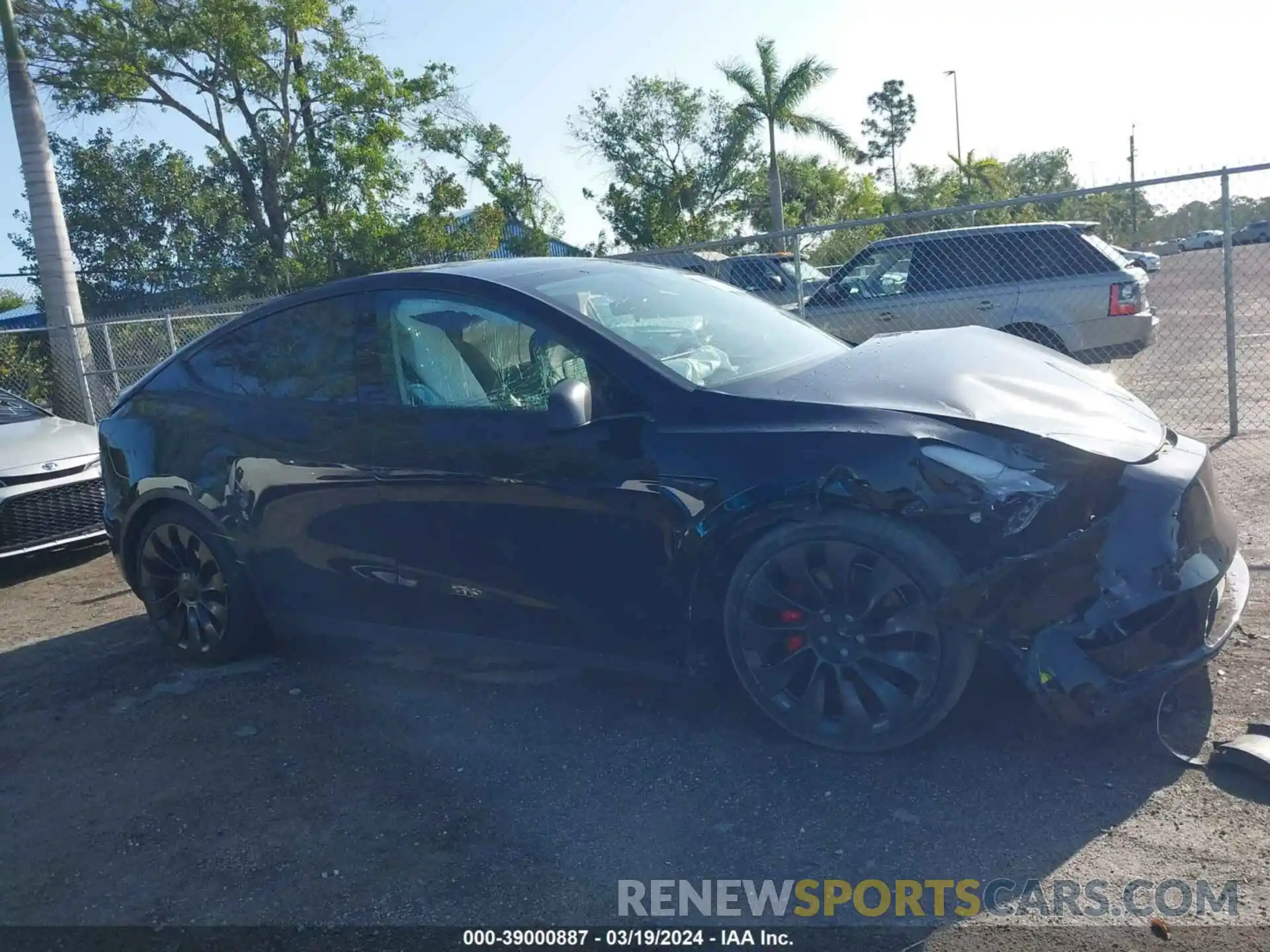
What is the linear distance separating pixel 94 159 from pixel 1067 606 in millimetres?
Answer: 29769

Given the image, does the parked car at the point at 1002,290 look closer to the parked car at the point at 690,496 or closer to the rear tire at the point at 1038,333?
the rear tire at the point at 1038,333

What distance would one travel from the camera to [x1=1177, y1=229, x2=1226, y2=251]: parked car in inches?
370

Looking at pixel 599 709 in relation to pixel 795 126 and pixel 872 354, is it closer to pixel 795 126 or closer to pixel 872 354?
pixel 872 354

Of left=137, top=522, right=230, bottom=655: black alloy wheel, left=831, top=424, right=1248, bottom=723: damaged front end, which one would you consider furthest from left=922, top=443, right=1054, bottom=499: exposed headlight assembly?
left=137, top=522, right=230, bottom=655: black alloy wheel

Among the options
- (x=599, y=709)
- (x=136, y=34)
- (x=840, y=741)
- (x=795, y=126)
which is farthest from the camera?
(x=795, y=126)

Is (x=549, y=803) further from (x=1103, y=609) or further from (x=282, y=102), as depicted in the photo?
(x=282, y=102)

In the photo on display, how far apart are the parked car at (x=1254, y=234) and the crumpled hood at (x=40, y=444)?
10.9 m

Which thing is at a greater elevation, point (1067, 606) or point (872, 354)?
point (872, 354)

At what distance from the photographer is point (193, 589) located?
503 centimetres

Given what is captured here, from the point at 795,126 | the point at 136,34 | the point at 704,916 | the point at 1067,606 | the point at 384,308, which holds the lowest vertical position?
the point at 704,916

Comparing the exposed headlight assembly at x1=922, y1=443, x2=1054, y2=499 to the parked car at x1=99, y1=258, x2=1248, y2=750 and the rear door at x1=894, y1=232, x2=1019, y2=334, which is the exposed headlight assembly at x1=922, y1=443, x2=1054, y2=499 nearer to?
the parked car at x1=99, y1=258, x2=1248, y2=750

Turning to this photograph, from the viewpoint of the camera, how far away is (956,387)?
3.65 meters

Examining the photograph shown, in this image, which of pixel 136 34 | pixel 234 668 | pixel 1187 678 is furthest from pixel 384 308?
pixel 136 34

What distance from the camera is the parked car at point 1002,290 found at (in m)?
9.00
